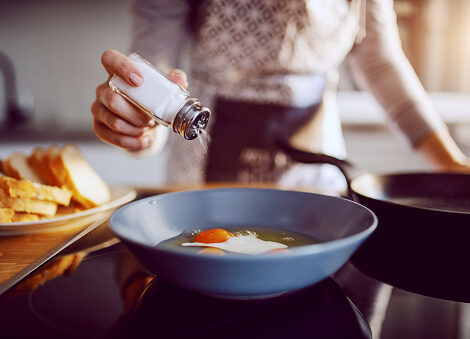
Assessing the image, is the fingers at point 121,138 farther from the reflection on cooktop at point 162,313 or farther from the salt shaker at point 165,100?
the reflection on cooktop at point 162,313

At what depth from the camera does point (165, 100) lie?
24.4 inches

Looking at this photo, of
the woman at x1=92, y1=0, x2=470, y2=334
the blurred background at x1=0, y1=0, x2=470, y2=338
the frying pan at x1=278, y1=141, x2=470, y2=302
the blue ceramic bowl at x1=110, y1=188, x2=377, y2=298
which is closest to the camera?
the blue ceramic bowl at x1=110, y1=188, x2=377, y2=298

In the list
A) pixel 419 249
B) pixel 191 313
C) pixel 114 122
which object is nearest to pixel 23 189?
pixel 114 122

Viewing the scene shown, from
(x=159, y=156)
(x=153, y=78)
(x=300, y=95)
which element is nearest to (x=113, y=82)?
(x=153, y=78)

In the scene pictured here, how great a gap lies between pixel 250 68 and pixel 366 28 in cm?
35

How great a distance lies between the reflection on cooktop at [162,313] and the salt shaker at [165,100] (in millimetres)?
219

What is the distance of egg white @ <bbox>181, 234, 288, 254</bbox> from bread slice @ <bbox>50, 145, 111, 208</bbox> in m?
0.32

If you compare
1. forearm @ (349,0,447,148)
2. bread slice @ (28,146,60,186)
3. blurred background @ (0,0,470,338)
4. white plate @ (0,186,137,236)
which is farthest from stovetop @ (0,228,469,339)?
blurred background @ (0,0,470,338)

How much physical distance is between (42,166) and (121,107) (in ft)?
0.92

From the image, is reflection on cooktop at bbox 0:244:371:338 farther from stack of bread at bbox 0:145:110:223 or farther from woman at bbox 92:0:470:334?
woman at bbox 92:0:470:334

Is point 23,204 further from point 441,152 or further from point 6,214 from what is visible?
point 441,152

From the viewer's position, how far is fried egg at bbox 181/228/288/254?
1.64ft

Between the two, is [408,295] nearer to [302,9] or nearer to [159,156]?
[302,9]

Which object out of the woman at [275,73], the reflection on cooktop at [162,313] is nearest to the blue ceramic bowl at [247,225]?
the reflection on cooktop at [162,313]
